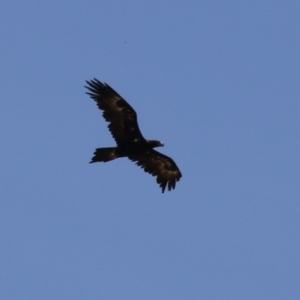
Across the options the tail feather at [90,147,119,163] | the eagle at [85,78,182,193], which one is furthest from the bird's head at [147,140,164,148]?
the tail feather at [90,147,119,163]

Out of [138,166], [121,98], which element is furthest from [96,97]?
[138,166]

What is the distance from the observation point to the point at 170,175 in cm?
3425

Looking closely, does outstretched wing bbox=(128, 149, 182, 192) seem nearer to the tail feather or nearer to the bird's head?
the bird's head

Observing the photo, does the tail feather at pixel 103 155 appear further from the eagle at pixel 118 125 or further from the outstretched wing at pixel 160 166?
the outstretched wing at pixel 160 166

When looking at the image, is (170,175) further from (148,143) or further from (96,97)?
(96,97)

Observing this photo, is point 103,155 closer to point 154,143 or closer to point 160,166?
point 154,143

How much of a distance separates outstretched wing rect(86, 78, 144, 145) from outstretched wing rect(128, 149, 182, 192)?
1.09 m

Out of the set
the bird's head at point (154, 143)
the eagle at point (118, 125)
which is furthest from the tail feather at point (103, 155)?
the bird's head at point (154, 143)

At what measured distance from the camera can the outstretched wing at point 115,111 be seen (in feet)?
107

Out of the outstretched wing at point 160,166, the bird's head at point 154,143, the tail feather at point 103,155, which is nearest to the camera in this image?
the tail feather at point 103,155

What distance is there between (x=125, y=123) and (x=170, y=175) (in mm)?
2742

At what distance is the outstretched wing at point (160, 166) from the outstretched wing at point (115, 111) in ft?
3.57

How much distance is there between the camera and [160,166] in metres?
34.1

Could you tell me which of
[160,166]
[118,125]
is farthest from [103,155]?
[160,166]
